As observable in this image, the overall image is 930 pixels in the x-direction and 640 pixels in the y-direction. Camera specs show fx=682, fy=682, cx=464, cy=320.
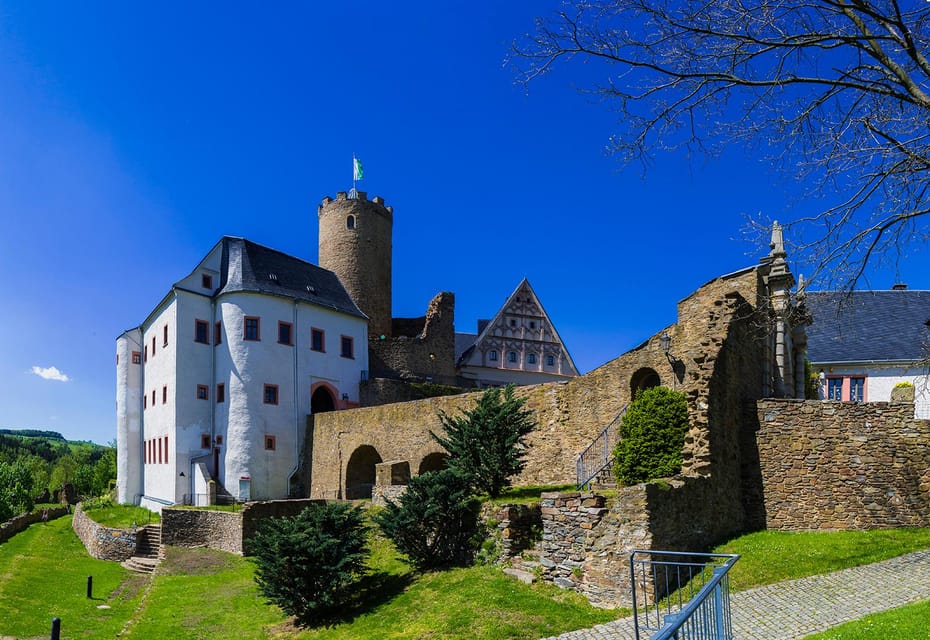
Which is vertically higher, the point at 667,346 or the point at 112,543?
the point at 667,346

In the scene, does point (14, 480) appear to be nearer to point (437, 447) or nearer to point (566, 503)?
point (437, 447)

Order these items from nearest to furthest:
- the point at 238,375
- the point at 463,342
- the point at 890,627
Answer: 1. the point at 890,627
2. the point at 238,375
3. the point at 463,342

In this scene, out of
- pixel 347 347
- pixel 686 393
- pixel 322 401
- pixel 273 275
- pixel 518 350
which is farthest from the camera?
pixel 518 350

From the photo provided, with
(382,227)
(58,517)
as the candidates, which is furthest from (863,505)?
(58,517)

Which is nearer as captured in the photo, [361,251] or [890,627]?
[890,627]

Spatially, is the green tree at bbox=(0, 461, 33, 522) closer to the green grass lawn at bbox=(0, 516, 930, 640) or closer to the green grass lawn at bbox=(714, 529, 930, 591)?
the green grass lawn at bbox=(0, 516, 930, 640)

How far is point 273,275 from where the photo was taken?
37125 millimetres

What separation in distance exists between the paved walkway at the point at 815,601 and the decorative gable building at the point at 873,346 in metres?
19.3

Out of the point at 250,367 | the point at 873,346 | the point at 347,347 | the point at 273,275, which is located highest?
the point at 273,275

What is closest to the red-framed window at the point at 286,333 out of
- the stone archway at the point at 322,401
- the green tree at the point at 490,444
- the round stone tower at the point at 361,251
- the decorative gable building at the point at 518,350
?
the stone archway at the point at 322,401

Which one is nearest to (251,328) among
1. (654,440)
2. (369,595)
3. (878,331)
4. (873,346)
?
(369,595)

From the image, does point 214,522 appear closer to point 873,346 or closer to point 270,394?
point 270,394

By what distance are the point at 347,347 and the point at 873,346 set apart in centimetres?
2647

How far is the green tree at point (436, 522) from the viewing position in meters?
15.3
